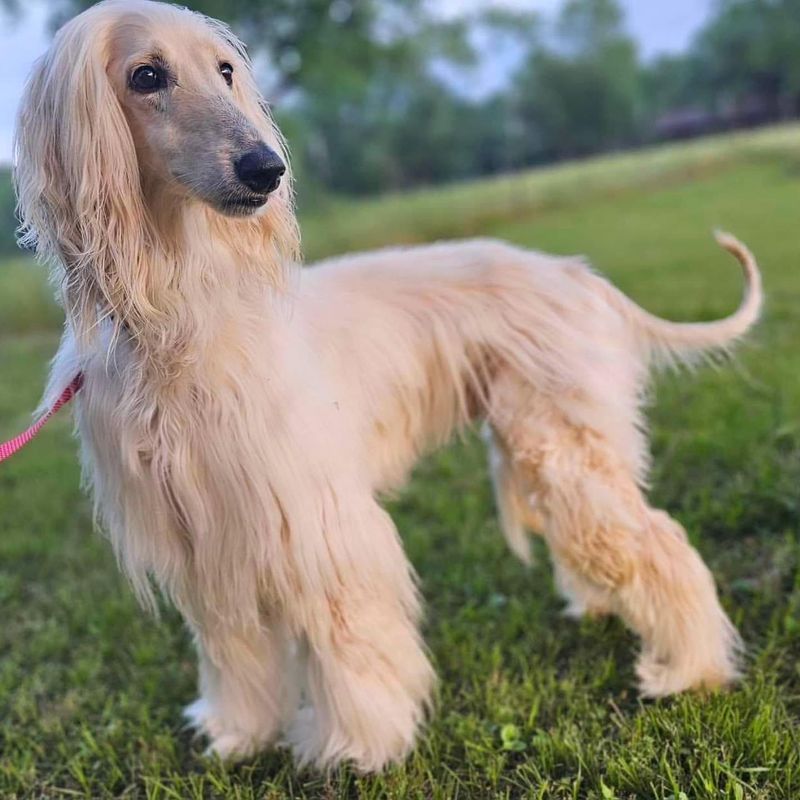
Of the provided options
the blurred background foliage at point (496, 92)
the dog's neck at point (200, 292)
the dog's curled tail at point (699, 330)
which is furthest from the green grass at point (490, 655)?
the blurred background foliage at point (496, 92)

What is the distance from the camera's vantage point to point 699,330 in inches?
101

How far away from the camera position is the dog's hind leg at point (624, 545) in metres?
2.29

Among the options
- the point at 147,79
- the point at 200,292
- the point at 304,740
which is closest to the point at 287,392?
the point at 200,292

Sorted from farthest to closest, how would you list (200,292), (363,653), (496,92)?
(496,92), (363,653), (200,292)

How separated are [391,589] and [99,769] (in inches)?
41.0

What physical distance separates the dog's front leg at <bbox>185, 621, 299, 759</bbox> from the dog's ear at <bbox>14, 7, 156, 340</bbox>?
3.22 ft

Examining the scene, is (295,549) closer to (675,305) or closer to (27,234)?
(27,234)

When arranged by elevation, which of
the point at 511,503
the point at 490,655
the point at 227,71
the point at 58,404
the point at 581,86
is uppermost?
the point at 227,71

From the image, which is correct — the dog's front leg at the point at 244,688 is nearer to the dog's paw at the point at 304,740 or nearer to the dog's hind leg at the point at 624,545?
the dog's paw at the point at 304,740

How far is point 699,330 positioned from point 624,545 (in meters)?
0.75

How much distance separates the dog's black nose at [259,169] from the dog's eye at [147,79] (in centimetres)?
27

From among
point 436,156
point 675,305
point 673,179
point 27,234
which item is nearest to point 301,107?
point 673,179

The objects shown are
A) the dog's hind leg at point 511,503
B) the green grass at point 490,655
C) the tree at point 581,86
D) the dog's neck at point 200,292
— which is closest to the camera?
the dog's neck at point 200,292

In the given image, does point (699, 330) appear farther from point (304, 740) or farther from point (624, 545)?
point (304, 740)
